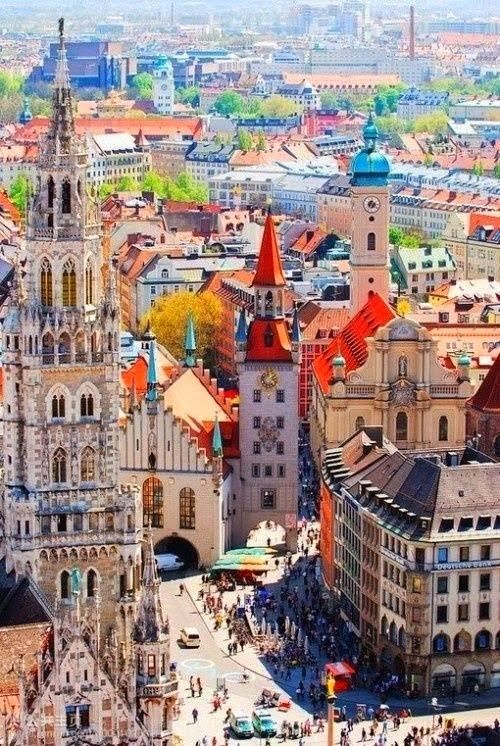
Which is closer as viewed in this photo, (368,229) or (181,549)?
(181,549)

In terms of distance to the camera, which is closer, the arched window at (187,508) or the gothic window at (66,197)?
the gothic window at (66,197)

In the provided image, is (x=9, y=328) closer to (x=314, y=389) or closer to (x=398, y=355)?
(x=398, y=355)

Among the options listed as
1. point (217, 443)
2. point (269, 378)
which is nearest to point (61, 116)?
point (217, 443)

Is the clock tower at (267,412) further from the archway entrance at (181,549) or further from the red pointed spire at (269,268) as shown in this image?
the archway entrance at (181,549)

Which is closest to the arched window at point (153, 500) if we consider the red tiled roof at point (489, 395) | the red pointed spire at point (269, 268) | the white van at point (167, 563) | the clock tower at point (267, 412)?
the white van at point (167, 563)

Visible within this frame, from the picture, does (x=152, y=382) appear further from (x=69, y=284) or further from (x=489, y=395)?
(x=69, y=284)

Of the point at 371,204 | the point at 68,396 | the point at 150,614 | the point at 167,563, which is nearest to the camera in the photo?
the point at 150,614
